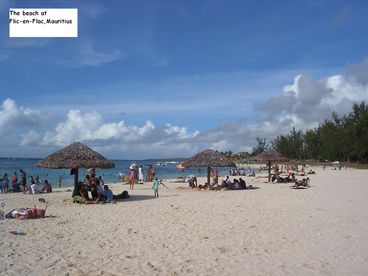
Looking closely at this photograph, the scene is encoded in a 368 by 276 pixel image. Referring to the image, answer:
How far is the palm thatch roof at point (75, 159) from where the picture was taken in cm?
1525

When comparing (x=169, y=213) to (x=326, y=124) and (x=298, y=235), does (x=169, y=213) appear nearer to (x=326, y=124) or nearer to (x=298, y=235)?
(x=298, y=235)

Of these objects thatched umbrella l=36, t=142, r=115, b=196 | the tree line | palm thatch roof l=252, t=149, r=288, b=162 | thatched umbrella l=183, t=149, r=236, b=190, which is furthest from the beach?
the tree line

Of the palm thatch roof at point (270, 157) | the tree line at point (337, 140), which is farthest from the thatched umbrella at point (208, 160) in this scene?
the tree line at point (337, 140)

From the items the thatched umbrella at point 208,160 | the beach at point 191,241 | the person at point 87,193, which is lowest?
the beach at point 191,241

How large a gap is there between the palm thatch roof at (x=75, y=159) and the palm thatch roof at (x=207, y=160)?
17.5 ft

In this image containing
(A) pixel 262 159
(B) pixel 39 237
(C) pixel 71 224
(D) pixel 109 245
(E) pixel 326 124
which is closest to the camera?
(D) pixel 109 245

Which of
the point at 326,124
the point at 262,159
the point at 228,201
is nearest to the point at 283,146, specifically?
the point at 326,124

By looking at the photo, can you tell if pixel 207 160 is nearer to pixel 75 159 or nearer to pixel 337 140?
pixel 75 159

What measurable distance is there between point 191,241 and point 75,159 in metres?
8.05

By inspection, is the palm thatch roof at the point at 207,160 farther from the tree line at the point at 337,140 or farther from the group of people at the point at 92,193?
the tree line at the point at 337,140

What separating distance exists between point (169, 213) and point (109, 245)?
4.55 meters

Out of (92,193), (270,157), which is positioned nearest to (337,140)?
(270,157)

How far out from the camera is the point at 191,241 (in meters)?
8.68

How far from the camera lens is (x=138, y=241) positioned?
8711 mm
